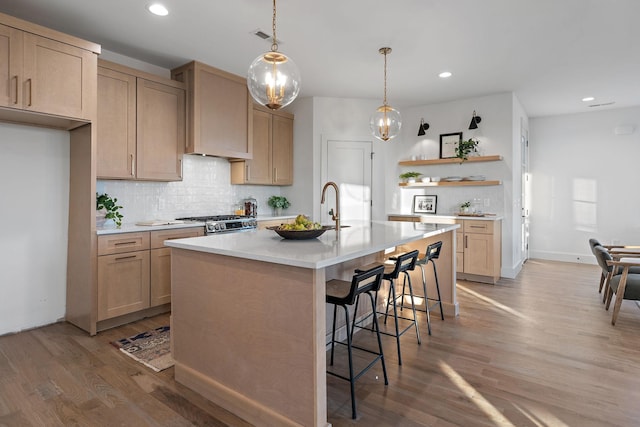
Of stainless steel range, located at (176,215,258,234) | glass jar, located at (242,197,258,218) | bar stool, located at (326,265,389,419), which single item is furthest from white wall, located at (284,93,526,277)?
bar stool, located at (326,265,389,419)

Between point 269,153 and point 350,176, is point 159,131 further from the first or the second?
point 350,176

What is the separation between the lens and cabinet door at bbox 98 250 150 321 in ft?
10.4

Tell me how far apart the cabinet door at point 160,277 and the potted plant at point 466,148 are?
4.34 meters

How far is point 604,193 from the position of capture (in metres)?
6.26

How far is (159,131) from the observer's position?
12.8 ft

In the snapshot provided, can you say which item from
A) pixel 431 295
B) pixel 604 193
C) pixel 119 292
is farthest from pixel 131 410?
pixel 604 193

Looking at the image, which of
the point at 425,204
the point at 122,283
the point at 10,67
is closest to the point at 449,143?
the point at 425,204

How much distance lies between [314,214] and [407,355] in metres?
3.08

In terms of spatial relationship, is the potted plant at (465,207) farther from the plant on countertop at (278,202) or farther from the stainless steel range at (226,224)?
the stainless steel range at (226,224)

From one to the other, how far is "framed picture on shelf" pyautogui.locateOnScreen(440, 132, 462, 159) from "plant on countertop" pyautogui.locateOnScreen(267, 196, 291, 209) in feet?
8.68

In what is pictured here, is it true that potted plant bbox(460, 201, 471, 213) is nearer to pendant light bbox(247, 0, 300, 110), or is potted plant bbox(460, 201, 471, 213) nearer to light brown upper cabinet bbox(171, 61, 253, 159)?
light brown upper cabinet bbox(171, 61, 253, 159)

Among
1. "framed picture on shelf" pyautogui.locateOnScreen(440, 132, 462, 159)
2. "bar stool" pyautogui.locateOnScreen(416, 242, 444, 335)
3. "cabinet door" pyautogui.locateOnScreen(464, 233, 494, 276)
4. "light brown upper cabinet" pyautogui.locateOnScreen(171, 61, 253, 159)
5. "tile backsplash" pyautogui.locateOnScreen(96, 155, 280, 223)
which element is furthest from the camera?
"framed picture on shelf" pyautogui.locateOnScreen(440, 132, 462, 159)

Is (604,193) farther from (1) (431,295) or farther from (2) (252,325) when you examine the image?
(2) (252,325)

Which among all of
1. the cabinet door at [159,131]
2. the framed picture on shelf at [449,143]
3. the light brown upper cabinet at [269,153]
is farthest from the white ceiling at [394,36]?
the framed picture on shelf at [449,143]
